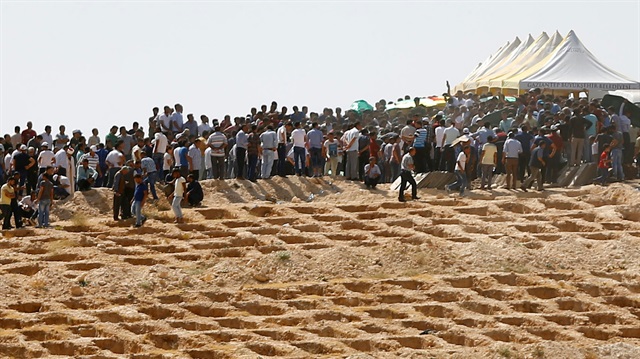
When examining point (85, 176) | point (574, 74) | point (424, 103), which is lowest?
point (85, 176)

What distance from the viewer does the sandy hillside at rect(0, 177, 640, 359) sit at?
29.0 metres

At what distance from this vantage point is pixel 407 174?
36531mm

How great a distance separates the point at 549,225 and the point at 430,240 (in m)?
3.07

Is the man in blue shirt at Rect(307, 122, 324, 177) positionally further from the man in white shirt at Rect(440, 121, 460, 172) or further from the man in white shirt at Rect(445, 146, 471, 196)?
the man in white shirt at Rect(445, 146, 471, 196)

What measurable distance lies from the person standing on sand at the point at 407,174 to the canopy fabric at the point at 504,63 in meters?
13.0

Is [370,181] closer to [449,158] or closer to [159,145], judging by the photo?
[449,158]

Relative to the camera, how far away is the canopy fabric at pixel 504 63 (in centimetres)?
5038

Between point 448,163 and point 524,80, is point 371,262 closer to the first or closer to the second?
point 448,163

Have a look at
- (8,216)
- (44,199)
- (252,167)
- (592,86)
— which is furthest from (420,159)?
(592,86)

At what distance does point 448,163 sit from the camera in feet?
126

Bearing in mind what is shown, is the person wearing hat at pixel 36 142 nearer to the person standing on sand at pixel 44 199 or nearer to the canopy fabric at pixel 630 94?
the person standing on sand at pixel 44 199

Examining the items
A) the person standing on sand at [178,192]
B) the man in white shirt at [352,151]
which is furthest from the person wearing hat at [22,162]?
the man in white shirt at [352,151]

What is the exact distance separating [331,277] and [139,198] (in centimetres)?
469

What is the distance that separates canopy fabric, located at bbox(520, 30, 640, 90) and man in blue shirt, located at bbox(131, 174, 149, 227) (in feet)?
51.3
